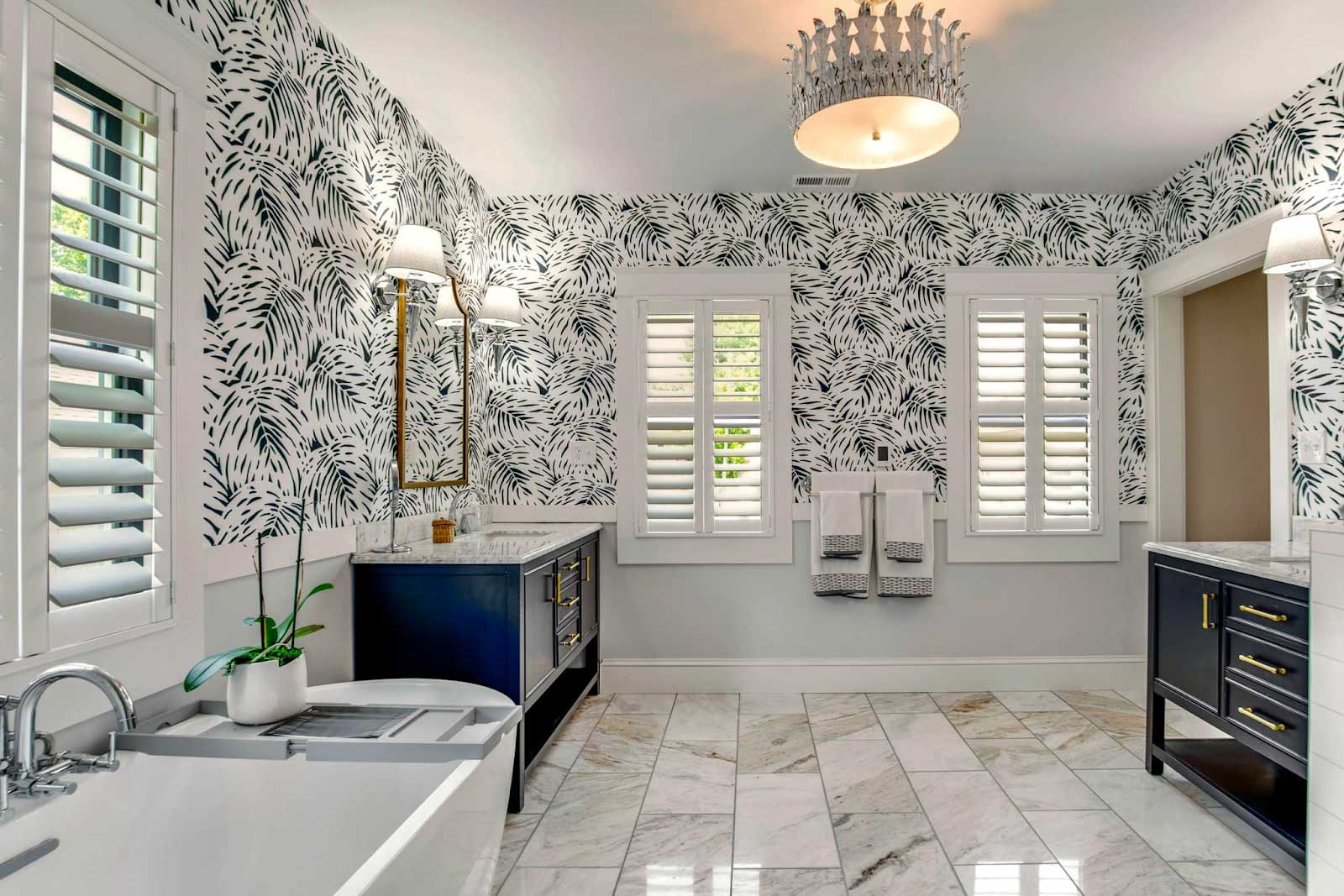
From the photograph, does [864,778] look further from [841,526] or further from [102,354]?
[102,354]

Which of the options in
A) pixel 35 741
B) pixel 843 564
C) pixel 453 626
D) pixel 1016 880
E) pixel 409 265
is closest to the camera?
pixel 35 741

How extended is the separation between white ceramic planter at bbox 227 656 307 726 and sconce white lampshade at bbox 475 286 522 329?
7.60 feet

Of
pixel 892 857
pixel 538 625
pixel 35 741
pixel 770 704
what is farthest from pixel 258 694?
pixel 770 704

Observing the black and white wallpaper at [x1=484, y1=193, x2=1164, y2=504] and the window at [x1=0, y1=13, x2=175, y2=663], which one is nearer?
the window at [x1=0, y1=13, x2=175, y2=663]

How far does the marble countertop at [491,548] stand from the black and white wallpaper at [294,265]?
21 centimetres

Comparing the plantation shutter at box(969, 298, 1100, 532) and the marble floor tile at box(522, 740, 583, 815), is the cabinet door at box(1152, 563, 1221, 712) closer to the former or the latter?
the plantation shutter at box(969, 298, 1100, 532)

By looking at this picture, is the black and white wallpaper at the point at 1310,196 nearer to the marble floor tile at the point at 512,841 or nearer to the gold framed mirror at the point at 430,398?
the marble floor tile at the point at 512,841

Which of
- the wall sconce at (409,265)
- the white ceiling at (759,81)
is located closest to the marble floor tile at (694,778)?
the wall sconce at (409,265)

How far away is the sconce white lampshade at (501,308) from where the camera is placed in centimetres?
384

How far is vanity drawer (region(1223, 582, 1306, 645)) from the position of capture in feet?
7.47

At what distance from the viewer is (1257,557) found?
265cm

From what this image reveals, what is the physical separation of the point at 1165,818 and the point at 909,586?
159cm

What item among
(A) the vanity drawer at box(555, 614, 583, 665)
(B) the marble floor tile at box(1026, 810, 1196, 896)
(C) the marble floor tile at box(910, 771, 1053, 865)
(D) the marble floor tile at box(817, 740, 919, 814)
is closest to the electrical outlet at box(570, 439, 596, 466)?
(A) the vanity drawer at box(555, 614, 583, 665)

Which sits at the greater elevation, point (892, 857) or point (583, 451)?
point (583, 451)
